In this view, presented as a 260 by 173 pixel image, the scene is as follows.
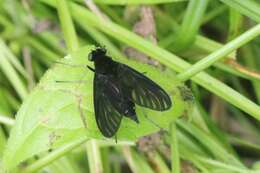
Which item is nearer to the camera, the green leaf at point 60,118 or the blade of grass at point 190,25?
the green leaf at point 60,118

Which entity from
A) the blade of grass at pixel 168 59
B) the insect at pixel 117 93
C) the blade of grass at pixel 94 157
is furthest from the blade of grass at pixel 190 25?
the blade of grass at pixel 94 157

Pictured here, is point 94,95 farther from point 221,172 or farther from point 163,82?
point 221,172

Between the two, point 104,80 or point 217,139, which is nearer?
point 104,80

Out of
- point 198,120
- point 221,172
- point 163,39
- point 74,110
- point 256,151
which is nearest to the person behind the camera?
point 74,110

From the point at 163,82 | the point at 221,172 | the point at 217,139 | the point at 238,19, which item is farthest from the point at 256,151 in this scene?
the point at 163,82

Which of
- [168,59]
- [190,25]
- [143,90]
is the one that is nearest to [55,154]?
[143,90]

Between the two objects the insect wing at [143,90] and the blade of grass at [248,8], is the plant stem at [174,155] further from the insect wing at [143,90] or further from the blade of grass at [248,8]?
the blade of grass at [248,8]
